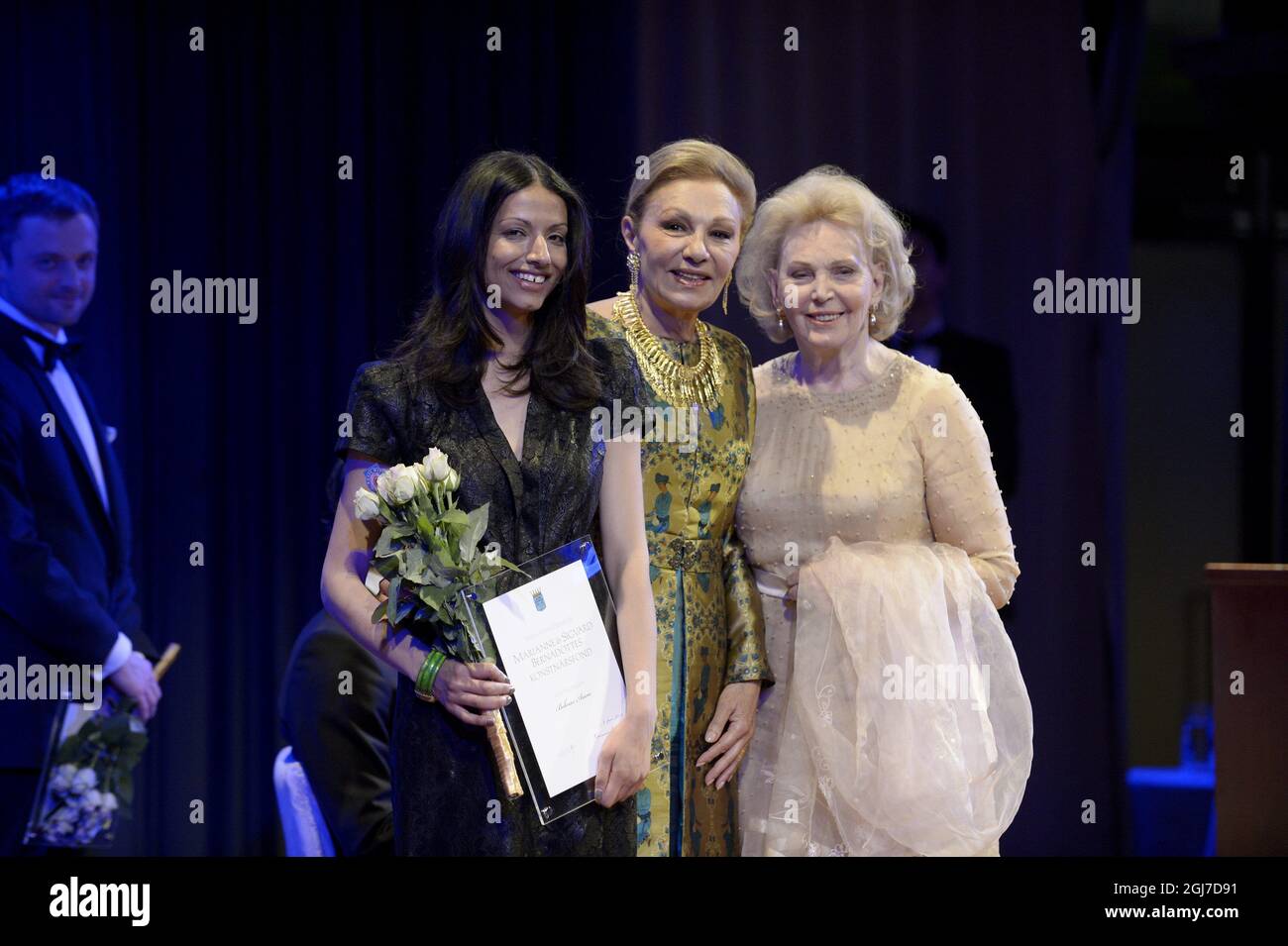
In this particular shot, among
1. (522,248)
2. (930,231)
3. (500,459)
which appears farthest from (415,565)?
(930,231)

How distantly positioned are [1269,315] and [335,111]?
105 inches

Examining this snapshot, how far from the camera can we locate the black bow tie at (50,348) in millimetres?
3504

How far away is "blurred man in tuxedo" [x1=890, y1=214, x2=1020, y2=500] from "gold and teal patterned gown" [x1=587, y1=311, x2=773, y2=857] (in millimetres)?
1014

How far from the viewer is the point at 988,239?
3.81 meters

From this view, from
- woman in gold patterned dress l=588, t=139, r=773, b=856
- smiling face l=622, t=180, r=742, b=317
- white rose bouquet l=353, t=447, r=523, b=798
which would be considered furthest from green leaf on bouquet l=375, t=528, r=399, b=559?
smiling face l=622, t=180, r=742, b=317

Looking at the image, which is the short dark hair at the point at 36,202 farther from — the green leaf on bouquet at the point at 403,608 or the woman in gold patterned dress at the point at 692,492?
the green leaf on bouquet at the point at 403,608

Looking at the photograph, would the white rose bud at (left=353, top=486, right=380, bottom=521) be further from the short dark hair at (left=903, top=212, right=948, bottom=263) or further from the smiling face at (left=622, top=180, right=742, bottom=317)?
the short dark hair at (left=903, top=212, right=948, bottom=263)

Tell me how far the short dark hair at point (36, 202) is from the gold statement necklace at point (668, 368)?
1605 mm

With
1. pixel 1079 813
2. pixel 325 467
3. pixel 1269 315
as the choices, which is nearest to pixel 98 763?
pixel 325 467

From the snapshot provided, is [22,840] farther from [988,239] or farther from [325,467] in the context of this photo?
[988,239]

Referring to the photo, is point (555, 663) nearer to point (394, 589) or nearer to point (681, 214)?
point (394, 589)

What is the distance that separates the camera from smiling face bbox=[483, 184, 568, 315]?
2512mm

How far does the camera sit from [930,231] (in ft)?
12.5

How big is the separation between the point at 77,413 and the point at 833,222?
6.51 ft
